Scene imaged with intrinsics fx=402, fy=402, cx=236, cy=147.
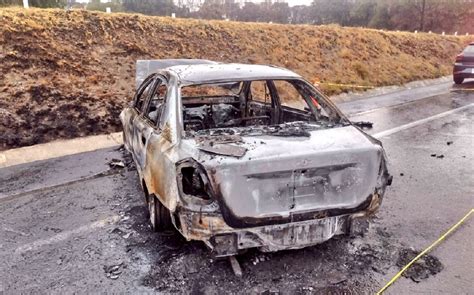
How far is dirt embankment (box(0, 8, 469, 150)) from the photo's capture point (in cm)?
802

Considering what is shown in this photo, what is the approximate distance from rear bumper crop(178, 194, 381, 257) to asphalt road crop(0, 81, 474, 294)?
0.29 metres

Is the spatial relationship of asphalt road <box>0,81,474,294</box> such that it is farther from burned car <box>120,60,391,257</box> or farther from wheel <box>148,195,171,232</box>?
burned car <box>120,60,391,257</box>

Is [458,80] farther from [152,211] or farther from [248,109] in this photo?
[152,211]

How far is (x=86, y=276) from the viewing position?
3.22 meters

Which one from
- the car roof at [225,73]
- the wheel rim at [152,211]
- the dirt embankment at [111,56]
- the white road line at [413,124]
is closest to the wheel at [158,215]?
the wheel rim at [152,211]

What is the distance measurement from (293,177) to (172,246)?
4.43 feet

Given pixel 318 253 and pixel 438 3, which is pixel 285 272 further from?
pixel 438 3

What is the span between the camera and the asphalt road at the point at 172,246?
10.2 ft

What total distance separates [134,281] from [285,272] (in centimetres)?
120

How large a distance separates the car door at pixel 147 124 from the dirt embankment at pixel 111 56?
145 inches

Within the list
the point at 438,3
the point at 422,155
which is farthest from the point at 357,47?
the point at 438,3

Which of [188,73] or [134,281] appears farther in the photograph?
[188,73]

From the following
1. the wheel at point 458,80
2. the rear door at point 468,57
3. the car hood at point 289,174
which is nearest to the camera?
the car hood at point 289,174

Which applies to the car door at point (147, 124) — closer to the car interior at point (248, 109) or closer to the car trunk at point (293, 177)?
the car interior at point (248, 109)
